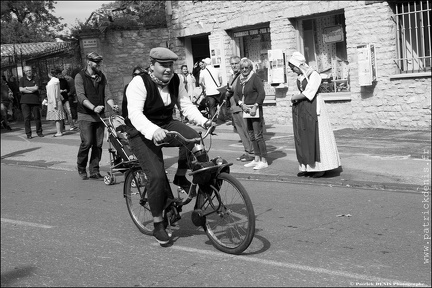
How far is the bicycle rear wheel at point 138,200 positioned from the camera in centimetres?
733

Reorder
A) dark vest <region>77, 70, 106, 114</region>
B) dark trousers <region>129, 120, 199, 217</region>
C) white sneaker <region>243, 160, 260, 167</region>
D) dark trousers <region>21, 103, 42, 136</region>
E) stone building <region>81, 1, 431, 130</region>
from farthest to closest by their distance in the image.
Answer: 1. dark trousers <region>21, 103, 42, 136</region>
2. stone building <region>81, 1, 431, 130</region>
3. white sneaker <region>243, 160, 260, 167</region>
4. dark vest <region>77, 70, 106, 114</region>
5. dark trousers <region>129, 120, 199, 217</region>

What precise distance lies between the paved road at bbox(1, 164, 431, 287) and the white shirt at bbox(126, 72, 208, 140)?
1217 mm

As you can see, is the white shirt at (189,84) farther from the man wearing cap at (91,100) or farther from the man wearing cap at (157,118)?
the man wearing cap at (157,118)

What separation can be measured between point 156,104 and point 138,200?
1.36m

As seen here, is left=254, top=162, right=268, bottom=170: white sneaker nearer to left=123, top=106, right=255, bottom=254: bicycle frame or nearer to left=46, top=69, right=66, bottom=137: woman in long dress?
left=123, top=106, right=255, bottom=254: bicycle frame

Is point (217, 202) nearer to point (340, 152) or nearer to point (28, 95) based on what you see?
point (340, 152)

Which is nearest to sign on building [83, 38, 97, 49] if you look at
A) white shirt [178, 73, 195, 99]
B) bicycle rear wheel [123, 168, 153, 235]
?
white shirt [178, 73, 195, 99]

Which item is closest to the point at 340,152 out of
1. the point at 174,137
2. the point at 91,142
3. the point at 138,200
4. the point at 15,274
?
the point at 91,142

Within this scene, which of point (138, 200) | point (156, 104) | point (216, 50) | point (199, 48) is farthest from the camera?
point (199, 48)

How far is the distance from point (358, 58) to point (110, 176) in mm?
7544

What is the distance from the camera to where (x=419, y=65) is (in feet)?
50.5

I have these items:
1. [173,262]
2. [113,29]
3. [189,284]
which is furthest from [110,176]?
[113,29]

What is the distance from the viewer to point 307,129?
1008 centimetres

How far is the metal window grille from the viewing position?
1525 centimetres
